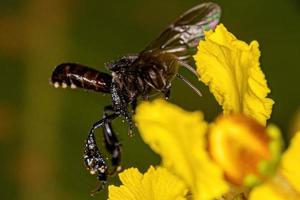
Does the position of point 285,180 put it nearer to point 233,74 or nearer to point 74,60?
point 233,74

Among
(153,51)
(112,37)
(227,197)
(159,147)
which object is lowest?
(227,197)

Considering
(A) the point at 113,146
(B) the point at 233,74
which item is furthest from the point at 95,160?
(B) the point at 233,74

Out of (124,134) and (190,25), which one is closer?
(190,25)

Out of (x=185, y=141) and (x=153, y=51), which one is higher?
(x=153, y=51)

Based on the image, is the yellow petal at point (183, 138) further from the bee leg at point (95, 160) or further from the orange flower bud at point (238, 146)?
the bee leg at point (95, 160)

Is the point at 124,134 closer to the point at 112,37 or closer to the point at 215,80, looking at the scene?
the point at 112,37

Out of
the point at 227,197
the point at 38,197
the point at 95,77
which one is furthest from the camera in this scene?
the point at 38,197

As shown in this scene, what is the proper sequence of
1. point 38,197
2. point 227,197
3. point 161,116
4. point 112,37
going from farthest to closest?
point 112,37 → point 38,197 → point 227,197 → point 161,116

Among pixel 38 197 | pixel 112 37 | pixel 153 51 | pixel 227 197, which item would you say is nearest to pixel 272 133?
pixel 227 197
